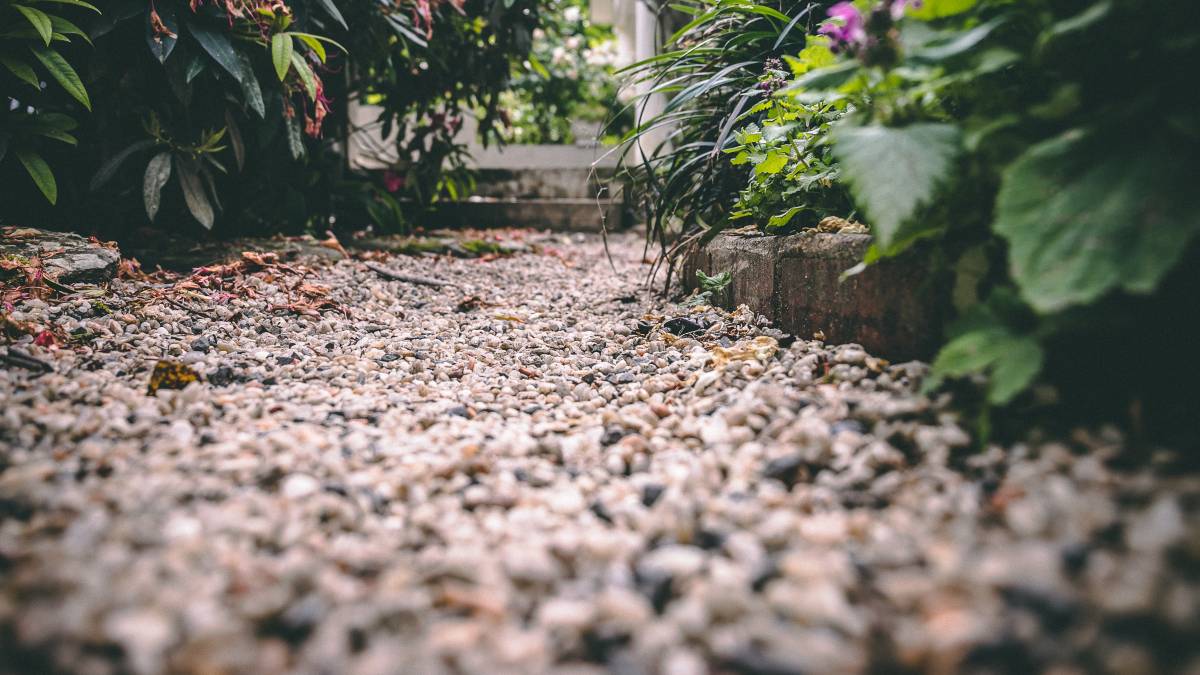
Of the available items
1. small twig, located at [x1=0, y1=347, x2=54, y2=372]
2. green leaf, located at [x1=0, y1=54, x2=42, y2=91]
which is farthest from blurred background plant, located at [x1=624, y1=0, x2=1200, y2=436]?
green leaf, located at [x1=0, y1=54, x2=42, y2=91]

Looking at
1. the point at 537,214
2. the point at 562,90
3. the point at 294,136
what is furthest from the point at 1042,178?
the point at 562,90

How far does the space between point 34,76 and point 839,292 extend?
84.4 inches

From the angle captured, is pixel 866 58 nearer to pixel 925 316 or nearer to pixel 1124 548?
pixel 925 316

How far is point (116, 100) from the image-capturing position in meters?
2.11

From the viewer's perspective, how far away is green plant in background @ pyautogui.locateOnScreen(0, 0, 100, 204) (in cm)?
170

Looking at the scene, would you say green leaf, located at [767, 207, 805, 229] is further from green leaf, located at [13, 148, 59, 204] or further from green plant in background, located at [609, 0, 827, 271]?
green leaf, located at [13, 148, 59, 204]

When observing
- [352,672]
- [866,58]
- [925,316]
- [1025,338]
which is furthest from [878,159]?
[352,672]

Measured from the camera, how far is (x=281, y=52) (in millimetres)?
2057

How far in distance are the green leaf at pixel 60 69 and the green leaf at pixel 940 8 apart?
2045mm

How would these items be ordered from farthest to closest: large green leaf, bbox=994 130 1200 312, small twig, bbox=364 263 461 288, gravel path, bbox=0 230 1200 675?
small twig, bbox=364 263 461 288
large green leaf, bbox=994 130 1200 312
gravel path, bbox=0 230 1200 675

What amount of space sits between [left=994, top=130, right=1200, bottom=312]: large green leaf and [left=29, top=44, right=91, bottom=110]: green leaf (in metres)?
2.20

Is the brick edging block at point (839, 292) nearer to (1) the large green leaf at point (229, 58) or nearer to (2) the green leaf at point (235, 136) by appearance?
(1) the large green leaf at point (229, 58)

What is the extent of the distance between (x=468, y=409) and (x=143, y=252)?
5.60ft

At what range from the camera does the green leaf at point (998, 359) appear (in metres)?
0.71
